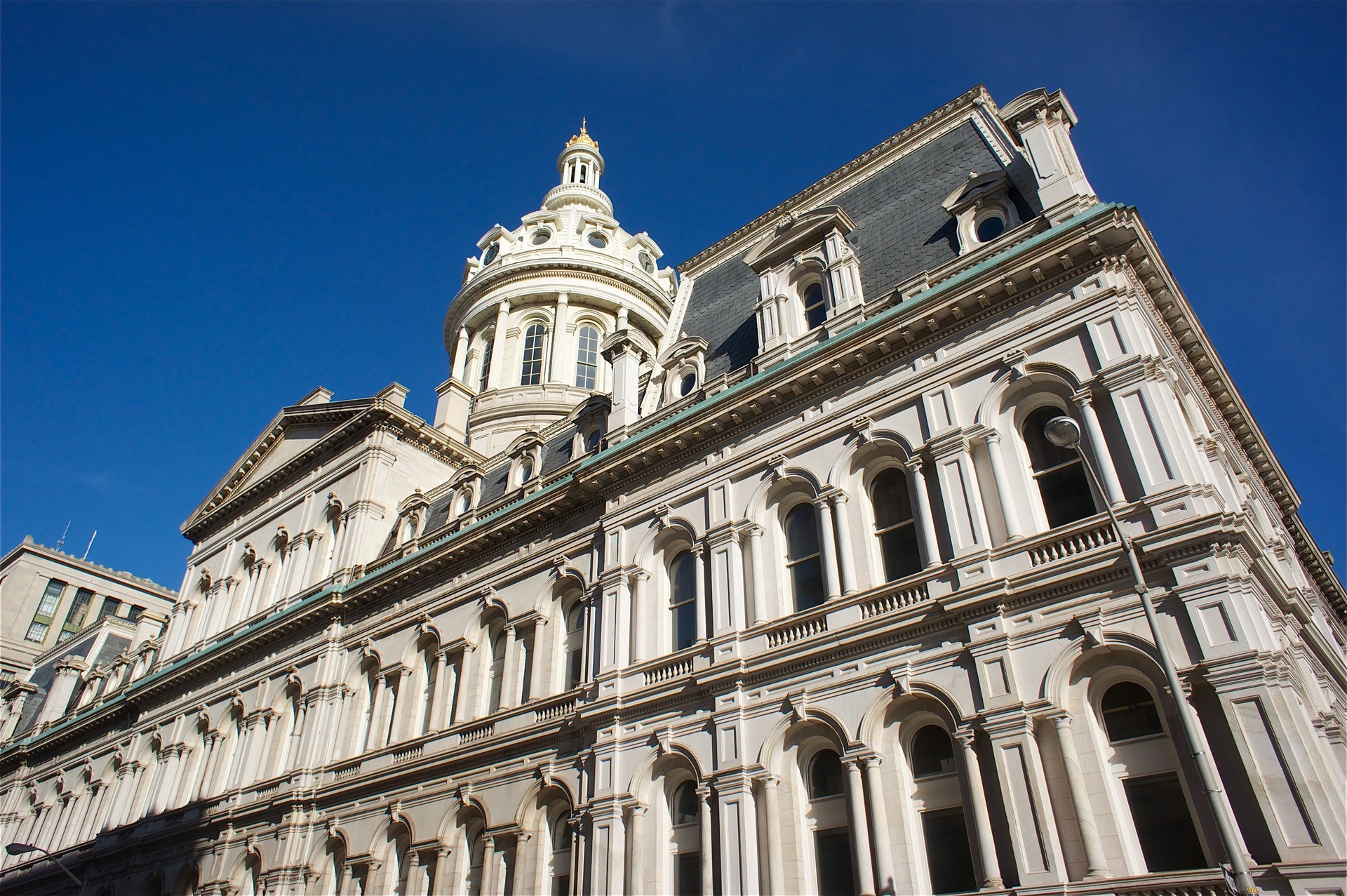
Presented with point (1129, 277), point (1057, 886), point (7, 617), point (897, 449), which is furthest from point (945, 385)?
point (7, 617)

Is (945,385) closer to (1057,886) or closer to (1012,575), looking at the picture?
(1012,575)

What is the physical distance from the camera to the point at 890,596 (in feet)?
55.5

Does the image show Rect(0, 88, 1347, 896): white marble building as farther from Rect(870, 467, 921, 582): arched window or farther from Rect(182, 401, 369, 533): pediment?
Rect(182, 401, 369, 533): pediment

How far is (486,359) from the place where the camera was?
48.1 meters

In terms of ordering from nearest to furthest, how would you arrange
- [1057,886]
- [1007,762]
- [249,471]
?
[1057,886] < [1007,762] < [249,471]

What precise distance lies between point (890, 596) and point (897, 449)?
322cm

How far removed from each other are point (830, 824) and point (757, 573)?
5.13 meters

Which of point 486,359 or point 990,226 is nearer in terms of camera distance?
point 990,226

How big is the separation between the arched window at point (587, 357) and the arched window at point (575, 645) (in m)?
22.7

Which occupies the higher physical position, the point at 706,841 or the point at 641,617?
the point at 641,617

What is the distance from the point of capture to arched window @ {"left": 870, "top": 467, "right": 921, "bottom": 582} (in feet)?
57.9

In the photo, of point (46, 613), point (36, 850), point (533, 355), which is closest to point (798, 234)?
point (533, 355)

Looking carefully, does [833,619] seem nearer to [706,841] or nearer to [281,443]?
[706,841]

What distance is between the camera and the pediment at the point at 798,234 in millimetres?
23078
